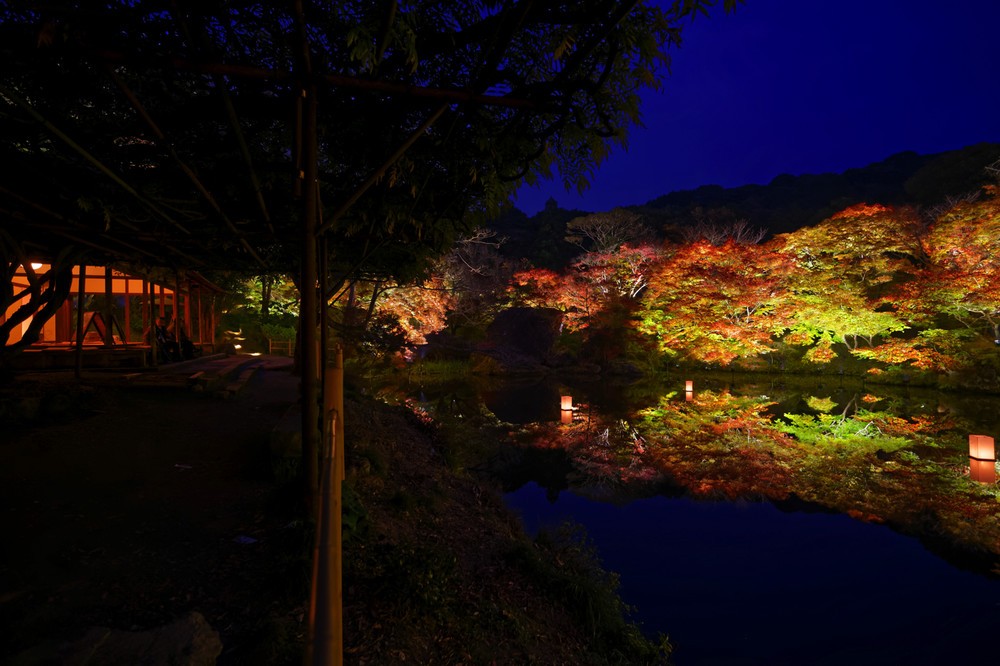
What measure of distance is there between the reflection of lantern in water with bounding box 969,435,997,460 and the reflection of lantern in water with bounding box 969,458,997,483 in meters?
0.08

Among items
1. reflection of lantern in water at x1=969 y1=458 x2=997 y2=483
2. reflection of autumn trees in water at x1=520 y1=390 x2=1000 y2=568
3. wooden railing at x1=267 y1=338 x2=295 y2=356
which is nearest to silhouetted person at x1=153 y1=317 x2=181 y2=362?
wooden railing at x1=267 y1=338 x2=295 y2=356

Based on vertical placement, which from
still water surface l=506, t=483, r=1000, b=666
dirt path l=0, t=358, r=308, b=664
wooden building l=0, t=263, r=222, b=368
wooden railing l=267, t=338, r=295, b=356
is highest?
wooden building l=0, t=263, r=222, b=368

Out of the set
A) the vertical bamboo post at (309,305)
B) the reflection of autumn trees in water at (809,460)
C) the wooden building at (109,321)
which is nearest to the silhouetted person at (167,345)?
the wooden building at (109,321)

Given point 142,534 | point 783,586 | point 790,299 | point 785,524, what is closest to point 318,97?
point 142,534

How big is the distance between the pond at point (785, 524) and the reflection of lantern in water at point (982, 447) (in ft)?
1.20

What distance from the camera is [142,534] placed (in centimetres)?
356

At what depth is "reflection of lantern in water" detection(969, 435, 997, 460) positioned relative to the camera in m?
8.27

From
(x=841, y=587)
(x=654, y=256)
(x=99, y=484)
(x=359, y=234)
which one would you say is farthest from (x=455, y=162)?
(x=654, y=256)

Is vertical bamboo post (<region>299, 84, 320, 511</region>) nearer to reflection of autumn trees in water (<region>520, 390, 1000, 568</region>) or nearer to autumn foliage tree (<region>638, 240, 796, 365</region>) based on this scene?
reflection of autumn trees in water (<region>520, 390, 1000, 568</region>)

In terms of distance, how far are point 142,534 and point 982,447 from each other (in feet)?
39.5

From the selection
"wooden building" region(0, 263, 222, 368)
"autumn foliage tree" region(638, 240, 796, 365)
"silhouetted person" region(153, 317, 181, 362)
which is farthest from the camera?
"autumn foliage tree" region(638, 240, 796, 365)

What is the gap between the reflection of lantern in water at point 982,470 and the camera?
7.82 meters

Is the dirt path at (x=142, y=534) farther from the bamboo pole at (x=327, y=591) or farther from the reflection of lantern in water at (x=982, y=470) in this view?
the reflection of lantern in water at (x=982, y=470)

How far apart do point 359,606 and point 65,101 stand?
4.72 meters
